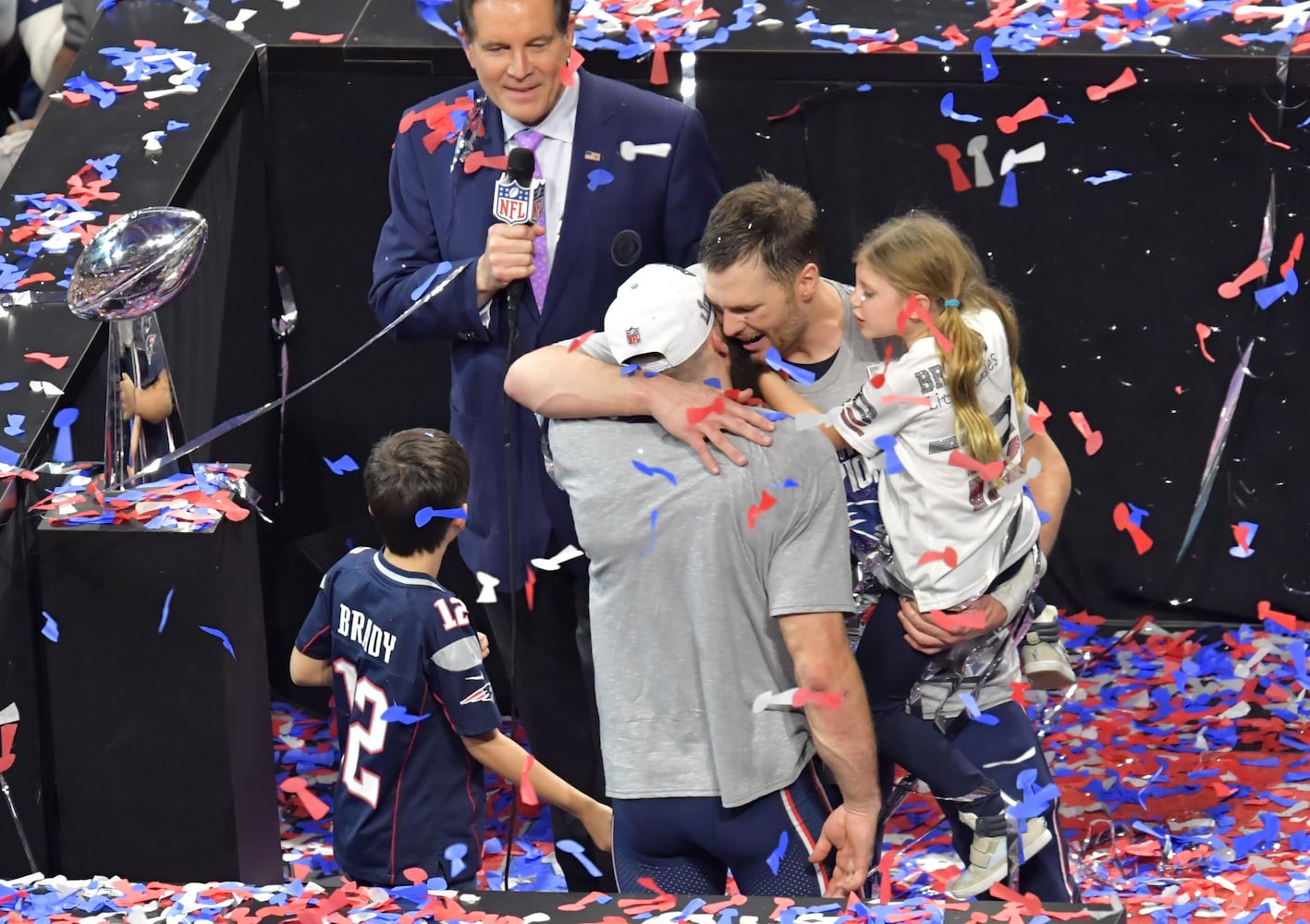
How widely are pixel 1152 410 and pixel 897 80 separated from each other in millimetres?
1036

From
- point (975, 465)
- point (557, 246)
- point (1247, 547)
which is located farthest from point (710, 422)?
point (1247, 547)

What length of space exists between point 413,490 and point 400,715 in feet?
1.27

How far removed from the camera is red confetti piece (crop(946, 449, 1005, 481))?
3.10 metres

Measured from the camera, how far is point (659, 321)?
2.95m

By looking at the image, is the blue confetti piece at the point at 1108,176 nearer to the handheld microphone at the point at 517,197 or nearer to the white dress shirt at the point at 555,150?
the white dress shirt at the point at 555,150

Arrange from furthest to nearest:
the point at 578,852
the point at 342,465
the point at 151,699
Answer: the point at 342,465 → the point at 578,852 → the point at 151,699

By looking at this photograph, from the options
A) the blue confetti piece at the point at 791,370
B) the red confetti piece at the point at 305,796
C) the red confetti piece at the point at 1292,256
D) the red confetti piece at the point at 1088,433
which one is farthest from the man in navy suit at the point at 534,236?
the red confetti piece at the point at 1292,256

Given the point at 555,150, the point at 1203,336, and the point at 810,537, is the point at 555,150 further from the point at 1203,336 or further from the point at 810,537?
the point at 1203,336

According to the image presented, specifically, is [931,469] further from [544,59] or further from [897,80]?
[897,80]

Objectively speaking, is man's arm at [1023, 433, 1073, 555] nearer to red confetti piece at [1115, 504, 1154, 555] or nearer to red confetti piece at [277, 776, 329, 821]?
red confetti piece at [1115, 504, 1154, 555]

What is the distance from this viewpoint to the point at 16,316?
12.5 ft

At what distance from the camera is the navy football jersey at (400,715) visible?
3.37m

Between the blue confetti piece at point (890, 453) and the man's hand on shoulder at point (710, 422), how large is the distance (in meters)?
0.28

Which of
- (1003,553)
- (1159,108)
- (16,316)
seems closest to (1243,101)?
(1159,108)
